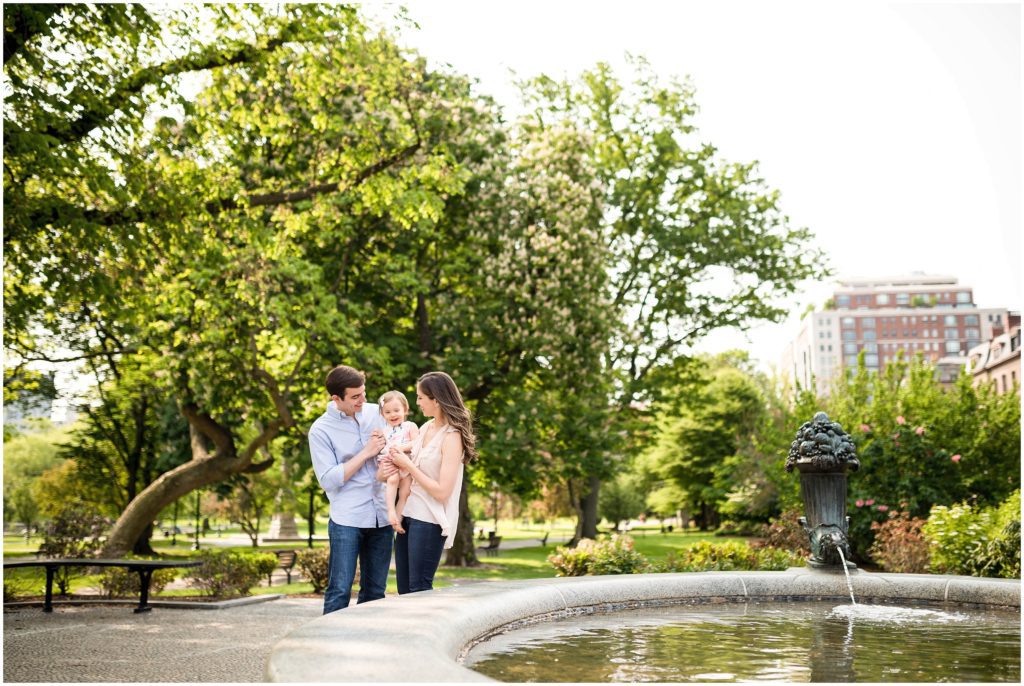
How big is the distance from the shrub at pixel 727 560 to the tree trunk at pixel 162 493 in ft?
38.4

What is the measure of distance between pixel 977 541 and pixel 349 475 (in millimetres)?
10905

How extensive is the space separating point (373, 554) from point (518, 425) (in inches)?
587

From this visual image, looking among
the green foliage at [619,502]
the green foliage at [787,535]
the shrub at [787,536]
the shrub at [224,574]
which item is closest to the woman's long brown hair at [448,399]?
the shrub at [224,574]

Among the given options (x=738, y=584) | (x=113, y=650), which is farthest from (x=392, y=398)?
(x=113, y=650)

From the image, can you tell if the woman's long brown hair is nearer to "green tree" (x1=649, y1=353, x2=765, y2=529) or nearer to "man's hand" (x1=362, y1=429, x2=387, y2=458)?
"man's hand" (x1=362, y1=429, x2=387, y2=458)

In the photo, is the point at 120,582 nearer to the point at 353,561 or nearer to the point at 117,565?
the point at 117,565

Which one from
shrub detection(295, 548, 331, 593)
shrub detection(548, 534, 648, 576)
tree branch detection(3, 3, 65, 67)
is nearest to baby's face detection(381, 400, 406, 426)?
shrub detection(548, 534, 648, 576)

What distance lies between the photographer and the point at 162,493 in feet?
71.1

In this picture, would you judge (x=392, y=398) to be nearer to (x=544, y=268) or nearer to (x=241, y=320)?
(x=241, y=320)

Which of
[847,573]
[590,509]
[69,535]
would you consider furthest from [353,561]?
[590,509]

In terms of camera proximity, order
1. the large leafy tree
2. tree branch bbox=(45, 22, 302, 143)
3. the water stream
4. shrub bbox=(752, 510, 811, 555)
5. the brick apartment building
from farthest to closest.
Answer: the brick apartment building
shrub bbox=(752, 510, 811, 555)
the large leafy tree
tree branch bbox=(45, 22, 302, 143)
the water stream

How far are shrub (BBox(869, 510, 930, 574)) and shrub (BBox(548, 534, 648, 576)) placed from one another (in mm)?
5192

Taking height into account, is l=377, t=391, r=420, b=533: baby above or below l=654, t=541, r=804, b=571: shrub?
above

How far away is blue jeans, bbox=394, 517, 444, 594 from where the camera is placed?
6.62m
